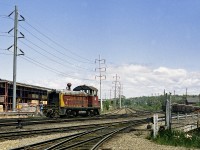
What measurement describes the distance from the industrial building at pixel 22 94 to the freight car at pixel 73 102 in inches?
→ 632

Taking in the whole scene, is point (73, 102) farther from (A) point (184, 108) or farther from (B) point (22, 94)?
(A) point (184, 108)

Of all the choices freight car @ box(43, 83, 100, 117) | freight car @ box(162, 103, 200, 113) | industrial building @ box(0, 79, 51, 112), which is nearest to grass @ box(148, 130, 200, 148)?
freight car @ box(43, 83, 100, 117)

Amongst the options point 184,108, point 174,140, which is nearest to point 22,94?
point 184,108

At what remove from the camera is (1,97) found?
52.8m

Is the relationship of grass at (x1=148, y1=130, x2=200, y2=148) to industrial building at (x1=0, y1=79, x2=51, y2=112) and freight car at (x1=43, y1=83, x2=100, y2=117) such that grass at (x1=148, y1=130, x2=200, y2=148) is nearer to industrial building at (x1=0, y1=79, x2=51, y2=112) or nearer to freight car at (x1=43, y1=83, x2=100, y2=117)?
freight car at (x1=43, y1=83, x2=100, y2=117)

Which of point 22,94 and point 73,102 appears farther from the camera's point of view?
point 22,94

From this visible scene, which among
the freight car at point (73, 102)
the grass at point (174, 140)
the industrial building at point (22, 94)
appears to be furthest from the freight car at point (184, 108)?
the grass at point (174, 140)

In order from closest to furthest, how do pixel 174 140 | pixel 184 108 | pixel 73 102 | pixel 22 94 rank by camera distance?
pixel 174 140 < pixel 73 102 < pixel 22 94 < pixel 184 108

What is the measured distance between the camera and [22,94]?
65625 mm

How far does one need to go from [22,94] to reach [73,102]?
29458 millimetres

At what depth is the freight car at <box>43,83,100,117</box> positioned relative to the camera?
37.1 metres

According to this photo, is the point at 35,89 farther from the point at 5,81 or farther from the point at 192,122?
the point at 192,122

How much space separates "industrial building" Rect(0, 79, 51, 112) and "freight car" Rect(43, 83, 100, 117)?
1606 cm

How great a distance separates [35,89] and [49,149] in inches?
2374
